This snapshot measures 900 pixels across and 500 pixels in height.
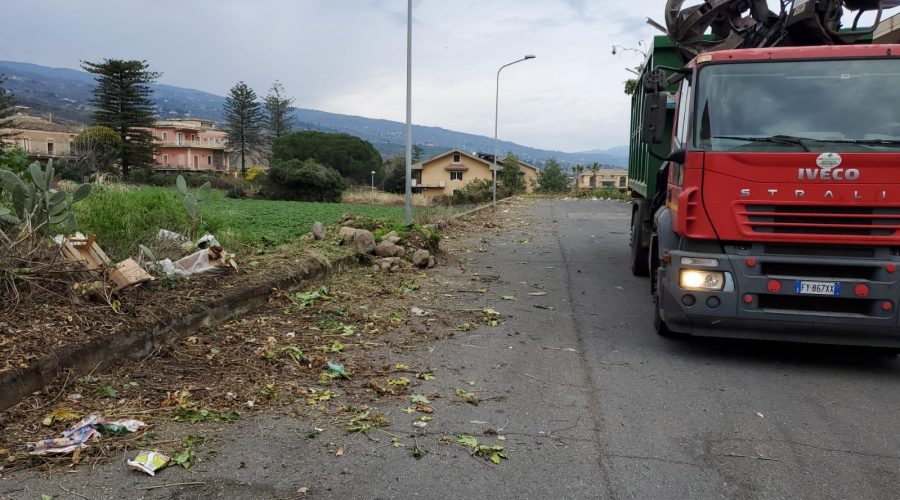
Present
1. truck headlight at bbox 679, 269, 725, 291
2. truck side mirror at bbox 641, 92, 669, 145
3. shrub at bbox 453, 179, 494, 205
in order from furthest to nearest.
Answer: shrub at bbox 453, 179, 494, 205 < truck side mirror at bbox 641, 92, 669, 145 < truck headlight at bbox 679, 269, 725, 291

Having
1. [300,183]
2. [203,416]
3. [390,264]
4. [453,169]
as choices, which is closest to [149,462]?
[203,416]

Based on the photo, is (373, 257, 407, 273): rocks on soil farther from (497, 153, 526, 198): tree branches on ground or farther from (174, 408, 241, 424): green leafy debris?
(497, 153, 526, 198): tree branches on ground

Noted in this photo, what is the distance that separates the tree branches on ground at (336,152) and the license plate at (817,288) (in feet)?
251

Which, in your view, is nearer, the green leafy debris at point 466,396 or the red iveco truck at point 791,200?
the green leafy debris at point 466,396

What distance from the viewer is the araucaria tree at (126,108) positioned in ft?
193

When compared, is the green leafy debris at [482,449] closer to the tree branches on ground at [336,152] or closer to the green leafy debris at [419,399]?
the green leafy debris at [419,399]

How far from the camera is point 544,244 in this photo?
14.7 meters

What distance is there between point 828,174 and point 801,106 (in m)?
0.78

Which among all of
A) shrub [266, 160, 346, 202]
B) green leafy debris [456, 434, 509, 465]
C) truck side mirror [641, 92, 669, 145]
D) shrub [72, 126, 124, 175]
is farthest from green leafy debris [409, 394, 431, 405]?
shrub [72, 126, 124, 175]

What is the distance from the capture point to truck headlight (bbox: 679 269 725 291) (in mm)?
5328

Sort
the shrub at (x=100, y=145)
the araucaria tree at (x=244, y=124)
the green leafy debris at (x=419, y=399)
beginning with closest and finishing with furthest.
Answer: the green leafy debris at (x=419, y=399) < the shrub at (x=100, y=145) < the araucaria tree at (x=244, y=124)

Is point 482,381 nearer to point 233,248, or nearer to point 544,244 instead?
point 233,248

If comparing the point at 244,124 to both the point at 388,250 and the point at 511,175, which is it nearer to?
the point at 511,175

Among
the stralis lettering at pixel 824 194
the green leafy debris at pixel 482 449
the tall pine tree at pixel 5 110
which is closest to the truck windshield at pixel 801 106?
the stralis lettering at pixel 824 194
